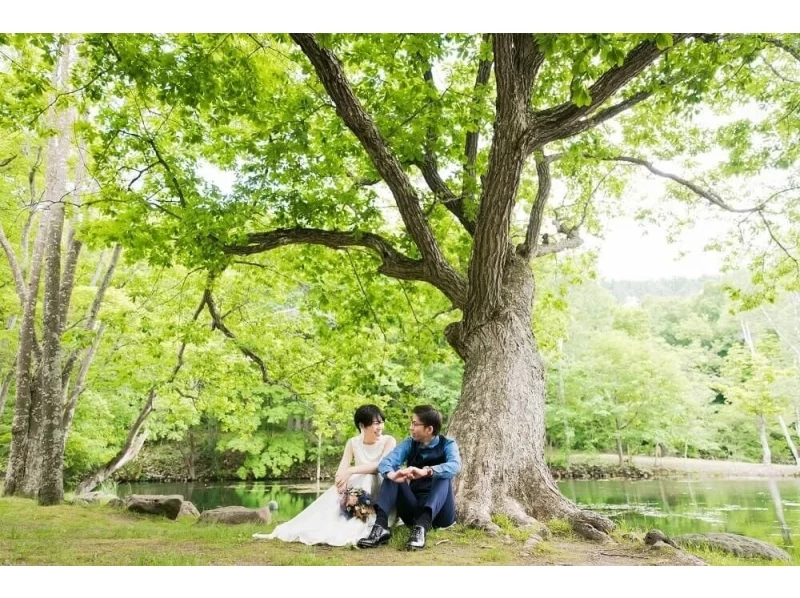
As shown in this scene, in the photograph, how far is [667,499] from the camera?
1413 cm

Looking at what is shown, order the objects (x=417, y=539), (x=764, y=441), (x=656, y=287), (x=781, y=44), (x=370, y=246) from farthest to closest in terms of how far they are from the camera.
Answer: (x=656, y=287)
(x=764, y=441)
(x=370, y=246)
(x=781, y=44)
(x=417, y=539)

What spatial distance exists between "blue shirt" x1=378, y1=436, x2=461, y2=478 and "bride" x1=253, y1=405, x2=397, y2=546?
0.42 ft

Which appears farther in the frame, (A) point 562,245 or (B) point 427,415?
(A) point 562,245

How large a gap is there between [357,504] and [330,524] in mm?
228

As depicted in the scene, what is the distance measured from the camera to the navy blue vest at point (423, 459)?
384 centimetres

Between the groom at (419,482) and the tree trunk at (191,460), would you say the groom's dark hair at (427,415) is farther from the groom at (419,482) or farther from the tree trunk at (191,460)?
the tree trunk at (191,460)

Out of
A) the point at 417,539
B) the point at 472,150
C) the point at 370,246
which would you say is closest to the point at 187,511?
the point at 370,246

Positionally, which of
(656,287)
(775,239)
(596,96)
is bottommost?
(596,96)

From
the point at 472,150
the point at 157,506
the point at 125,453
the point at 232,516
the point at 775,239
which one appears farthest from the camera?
the point at 125,453

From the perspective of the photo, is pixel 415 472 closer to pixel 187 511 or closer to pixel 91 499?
pixel 187 511

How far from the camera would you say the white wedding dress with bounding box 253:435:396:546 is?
373cm

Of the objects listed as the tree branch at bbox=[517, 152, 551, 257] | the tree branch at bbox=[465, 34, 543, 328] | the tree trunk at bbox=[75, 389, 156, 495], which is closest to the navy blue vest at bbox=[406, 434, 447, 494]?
the tree branch at bbox=[465, 34, 543, 328]

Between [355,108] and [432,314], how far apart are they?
189 inches
